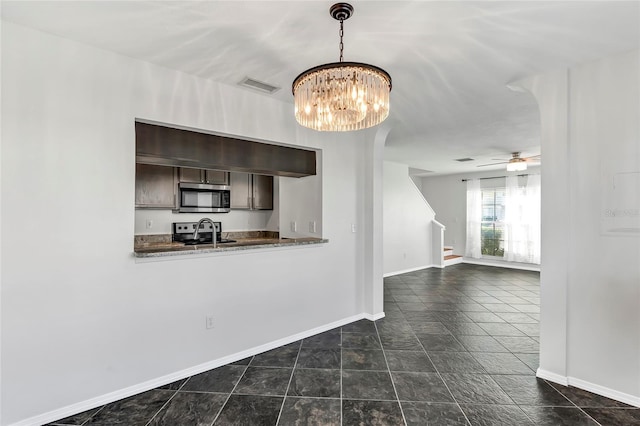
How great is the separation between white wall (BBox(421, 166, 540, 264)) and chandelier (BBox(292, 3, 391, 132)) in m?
7.09

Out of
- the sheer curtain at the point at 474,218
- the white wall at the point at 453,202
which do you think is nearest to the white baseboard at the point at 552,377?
the sheer curtain at the point at 474,218

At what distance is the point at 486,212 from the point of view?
24.8 ft

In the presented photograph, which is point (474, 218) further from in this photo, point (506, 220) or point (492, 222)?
point (506, 220)

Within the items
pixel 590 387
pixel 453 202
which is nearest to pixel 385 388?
pixel 590 387

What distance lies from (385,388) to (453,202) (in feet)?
23.0

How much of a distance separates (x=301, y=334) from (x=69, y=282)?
2.02 meters

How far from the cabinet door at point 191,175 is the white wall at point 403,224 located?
3.65 metres

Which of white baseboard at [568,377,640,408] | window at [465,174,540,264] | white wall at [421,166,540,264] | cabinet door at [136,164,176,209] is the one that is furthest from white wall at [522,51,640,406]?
white wall at [421,166,540,264]

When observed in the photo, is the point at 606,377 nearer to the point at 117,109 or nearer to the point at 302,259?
the point at 302,259

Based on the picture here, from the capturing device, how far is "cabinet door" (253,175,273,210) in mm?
4555

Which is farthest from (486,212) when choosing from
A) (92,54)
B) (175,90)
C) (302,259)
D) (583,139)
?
(92,54)

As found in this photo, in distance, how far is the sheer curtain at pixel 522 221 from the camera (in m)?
6.68

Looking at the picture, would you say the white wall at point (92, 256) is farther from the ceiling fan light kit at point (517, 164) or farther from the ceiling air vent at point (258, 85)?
the ceiling fan light kit at point (517, 164)

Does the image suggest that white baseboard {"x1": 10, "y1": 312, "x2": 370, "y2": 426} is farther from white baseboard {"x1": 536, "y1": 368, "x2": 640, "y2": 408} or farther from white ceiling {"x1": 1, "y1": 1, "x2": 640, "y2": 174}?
white ceiling {"x1": 1, "y1": 1, "x2": 640, "y2": 174}
